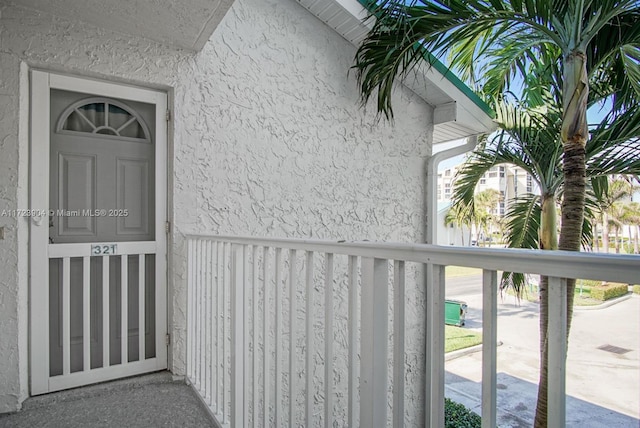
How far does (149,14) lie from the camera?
2.97m

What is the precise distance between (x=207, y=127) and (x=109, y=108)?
33.7 inches

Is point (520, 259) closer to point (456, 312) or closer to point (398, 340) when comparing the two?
point (398, 340)

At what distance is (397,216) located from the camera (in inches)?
205

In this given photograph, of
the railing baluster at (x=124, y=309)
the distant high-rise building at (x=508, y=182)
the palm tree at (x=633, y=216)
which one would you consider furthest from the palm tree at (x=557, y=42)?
the palm tree at (x=633, y=216)

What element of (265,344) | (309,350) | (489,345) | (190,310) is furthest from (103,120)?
(489,345)

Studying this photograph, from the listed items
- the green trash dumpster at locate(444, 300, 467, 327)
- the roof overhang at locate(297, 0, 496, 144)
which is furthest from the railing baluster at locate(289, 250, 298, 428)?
the green trash dumpster at locate(444, 300, 467, 327)

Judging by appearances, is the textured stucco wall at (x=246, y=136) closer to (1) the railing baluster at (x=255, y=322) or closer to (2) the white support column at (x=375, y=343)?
(1) the railing baluster at (x=255, y=322)

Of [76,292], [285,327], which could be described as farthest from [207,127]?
[285,327]

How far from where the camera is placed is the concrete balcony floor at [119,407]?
2.70m

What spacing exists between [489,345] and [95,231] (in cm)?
334

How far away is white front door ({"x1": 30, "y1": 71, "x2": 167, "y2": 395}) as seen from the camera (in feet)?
10.1

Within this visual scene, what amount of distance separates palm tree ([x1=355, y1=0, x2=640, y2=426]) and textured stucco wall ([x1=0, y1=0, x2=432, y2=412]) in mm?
694

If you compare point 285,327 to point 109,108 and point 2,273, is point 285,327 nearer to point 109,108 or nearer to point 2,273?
point 2,273

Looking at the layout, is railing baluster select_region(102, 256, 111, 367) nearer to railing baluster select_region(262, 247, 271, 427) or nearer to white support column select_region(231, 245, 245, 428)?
white support column select_region(231, 245, 245, 428)
